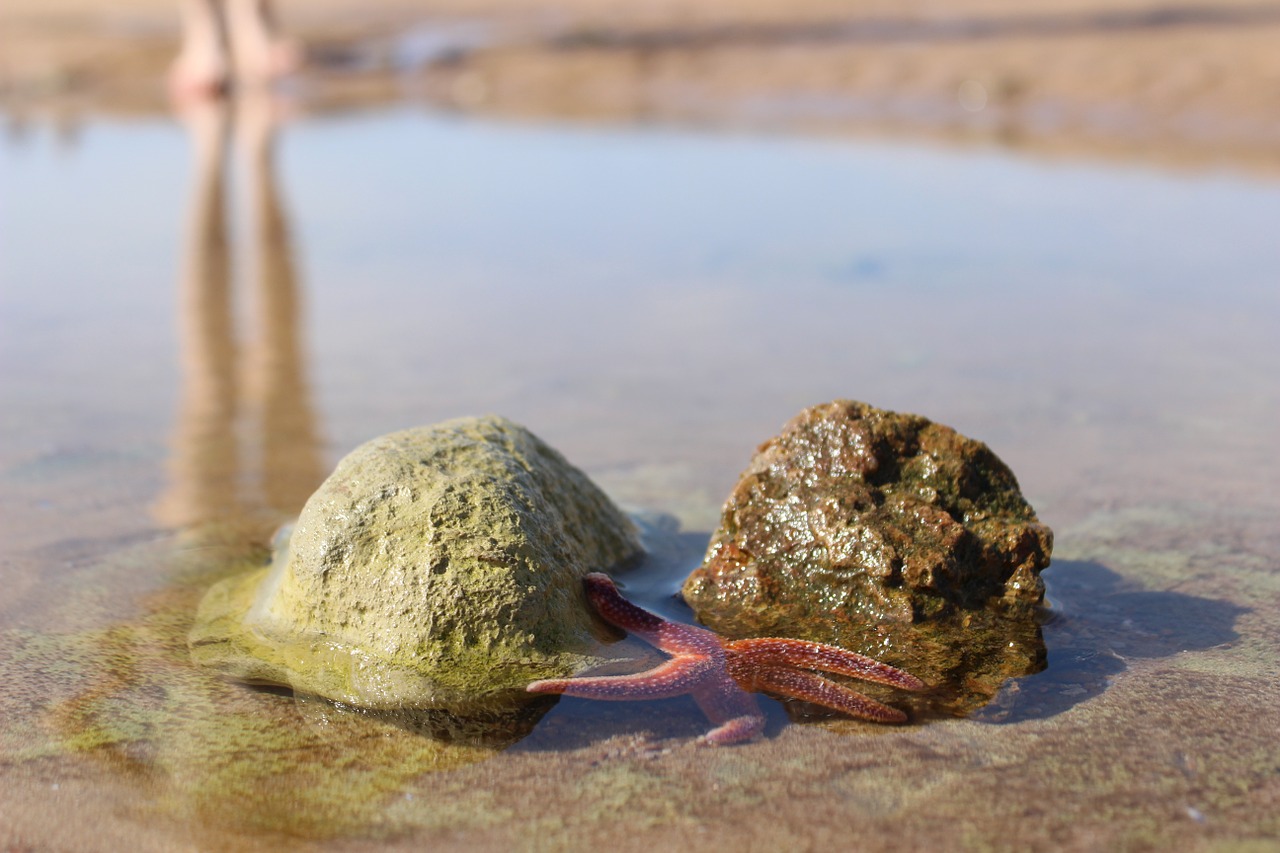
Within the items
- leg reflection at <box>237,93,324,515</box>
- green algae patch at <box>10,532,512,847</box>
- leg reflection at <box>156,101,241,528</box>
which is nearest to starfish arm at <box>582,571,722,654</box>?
green algae patch at <box>10,532,512,847</box>

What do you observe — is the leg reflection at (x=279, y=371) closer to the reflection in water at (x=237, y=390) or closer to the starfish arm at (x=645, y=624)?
the reflection in water at (x=237, y=390)

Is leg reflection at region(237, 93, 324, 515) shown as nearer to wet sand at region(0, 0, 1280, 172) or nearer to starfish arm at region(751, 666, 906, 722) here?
starfish arm at region(751, 666, 906, 722)

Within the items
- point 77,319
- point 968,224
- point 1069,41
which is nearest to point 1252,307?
point 968,224

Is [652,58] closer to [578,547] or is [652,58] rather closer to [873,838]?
[578,547]

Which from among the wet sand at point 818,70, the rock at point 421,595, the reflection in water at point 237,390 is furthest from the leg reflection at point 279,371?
the wet sand at point 818,70

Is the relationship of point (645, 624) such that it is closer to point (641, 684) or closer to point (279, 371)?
point (641, 684)

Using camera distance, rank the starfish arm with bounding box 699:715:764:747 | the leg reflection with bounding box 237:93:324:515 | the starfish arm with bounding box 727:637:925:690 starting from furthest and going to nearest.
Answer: the leg reflection with bounding box 237:93:324:515 < the starfish arm with bounding box 727:637:925:690 < the starfish arm with bounding box 699:715:764:747
